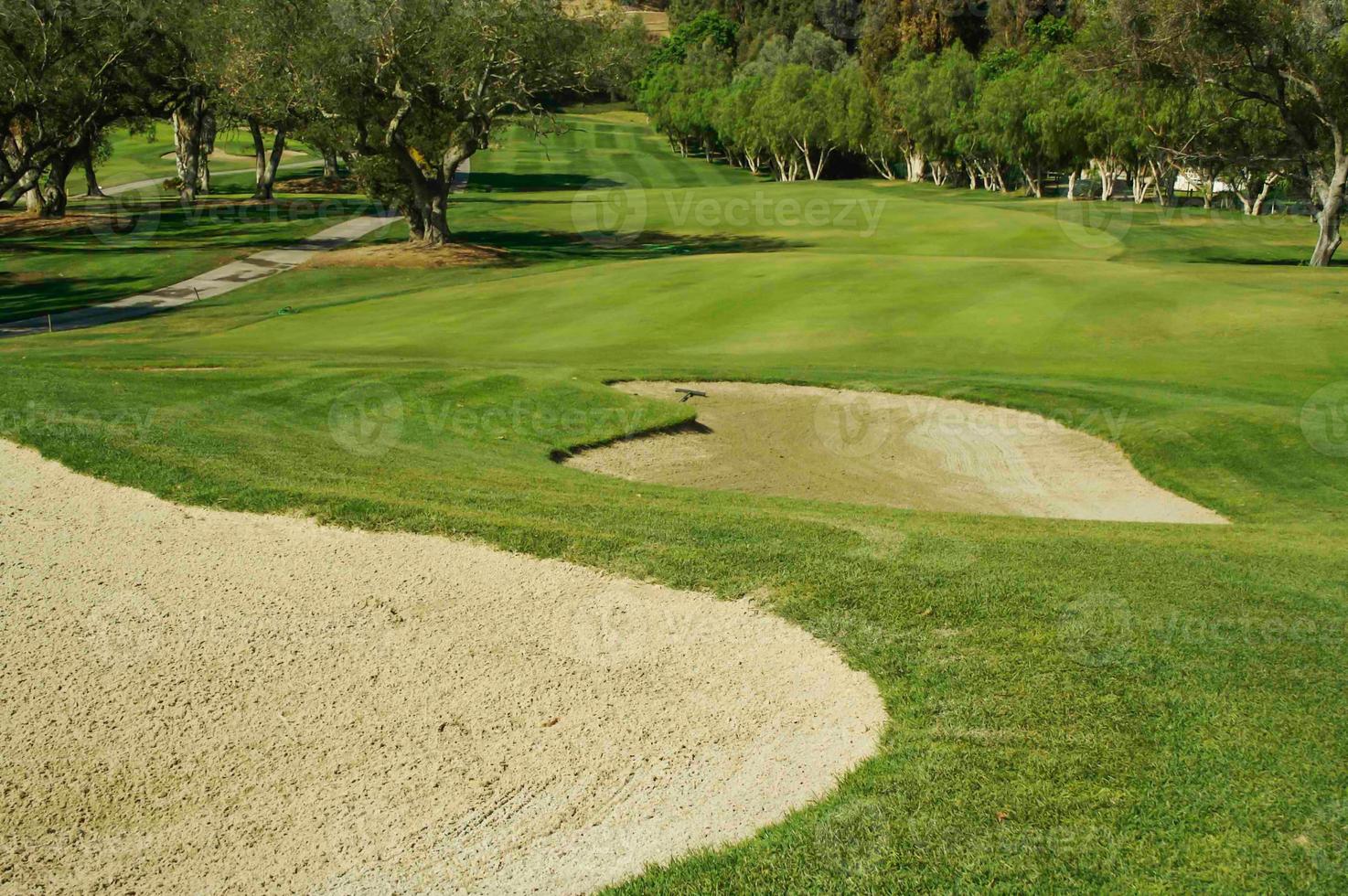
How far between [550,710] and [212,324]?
31.9m

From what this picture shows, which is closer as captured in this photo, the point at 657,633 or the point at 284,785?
the point at 284,785

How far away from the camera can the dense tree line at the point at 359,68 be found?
45062 millimetres

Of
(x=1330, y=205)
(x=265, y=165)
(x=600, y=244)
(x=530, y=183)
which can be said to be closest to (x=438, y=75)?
(x=600, y=244)

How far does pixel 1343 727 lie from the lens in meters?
7.73

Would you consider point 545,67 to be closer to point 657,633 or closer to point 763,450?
point 763,450

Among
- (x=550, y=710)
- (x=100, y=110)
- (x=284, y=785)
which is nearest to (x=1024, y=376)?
(x=550, y=710)

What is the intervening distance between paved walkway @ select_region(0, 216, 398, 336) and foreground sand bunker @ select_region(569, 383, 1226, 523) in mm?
25686
